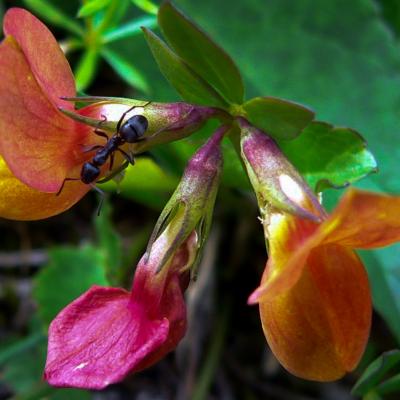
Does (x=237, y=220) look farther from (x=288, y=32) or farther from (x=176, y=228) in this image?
(x=176, y=228)

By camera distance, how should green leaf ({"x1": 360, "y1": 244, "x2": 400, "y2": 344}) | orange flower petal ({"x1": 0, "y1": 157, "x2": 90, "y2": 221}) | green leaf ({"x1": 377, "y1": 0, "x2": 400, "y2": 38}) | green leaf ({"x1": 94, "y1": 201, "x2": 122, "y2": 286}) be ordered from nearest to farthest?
orange flower petal ({"x1": 0, "y1": 157, "x2": 90, "y2": 221})
green leaf ({"x1": 360, "y1": 244, "x2": 400, "y2": 344})
green leaf ({"x1": 94, "y1": 201, "x2": 122, "y2": 286})
green leaf ({"x1": 377, "y1": 0, "x2": 400, "y2": 38})

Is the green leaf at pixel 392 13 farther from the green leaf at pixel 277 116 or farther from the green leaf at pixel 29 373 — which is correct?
the green leaf at pixel 29 373

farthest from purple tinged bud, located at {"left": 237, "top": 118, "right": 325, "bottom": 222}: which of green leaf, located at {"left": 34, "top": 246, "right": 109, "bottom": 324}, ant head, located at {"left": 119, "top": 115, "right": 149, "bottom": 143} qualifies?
green leaf, located at {"left": 34, "top": 246, "right": 109, "bottom": 324}

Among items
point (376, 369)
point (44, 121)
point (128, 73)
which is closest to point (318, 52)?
point (128, 73)

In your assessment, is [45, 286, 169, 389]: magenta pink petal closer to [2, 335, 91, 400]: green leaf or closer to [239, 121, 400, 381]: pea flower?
[239, 121, 400, 381]: pea flower

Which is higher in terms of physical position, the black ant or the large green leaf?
the large green leaf

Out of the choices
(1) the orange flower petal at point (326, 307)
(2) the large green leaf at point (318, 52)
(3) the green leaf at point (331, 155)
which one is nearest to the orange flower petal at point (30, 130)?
(1) the orange flower petal at point (326, 307)
